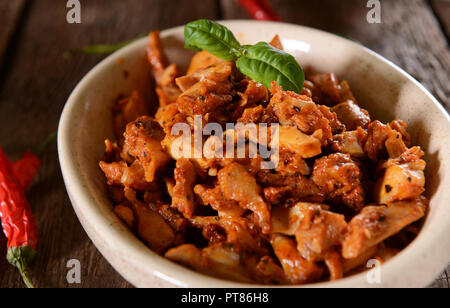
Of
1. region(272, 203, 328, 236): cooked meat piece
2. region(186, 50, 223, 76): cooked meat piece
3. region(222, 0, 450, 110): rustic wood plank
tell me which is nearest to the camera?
region(272, 203, 328, 236): cooked meat piece

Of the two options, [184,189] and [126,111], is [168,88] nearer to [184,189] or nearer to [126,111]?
[126,111]

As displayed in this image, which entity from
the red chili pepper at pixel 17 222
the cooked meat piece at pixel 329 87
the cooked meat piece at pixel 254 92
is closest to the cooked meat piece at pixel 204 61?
the cooked meat piece at pixel 254 92

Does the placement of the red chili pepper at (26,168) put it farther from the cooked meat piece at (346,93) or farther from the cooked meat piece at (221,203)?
the cooked meat piece at (346,93)

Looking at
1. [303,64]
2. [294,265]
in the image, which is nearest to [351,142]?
[294,265]

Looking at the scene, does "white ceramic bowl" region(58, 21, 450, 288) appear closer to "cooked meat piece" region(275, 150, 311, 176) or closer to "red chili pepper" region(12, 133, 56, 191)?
"cooked meat piece" region(275, 150, 311, 176)

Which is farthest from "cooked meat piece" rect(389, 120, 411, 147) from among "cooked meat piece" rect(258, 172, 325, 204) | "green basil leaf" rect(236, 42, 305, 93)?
"cooked meat piece" rect(258, 172, 325, 204)

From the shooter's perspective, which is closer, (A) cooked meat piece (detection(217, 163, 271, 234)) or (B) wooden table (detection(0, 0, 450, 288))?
(A) cooked meat piece (detection(217, 163, 271, 234))
